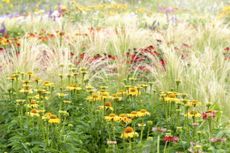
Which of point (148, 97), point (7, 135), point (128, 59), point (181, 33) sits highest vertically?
point (181, 33)

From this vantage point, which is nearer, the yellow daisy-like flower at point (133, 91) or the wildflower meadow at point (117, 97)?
the wildflower meadow at point (117, 97)

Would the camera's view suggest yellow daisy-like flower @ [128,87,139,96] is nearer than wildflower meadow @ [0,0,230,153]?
No

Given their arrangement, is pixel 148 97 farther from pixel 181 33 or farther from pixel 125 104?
pixel 181 33

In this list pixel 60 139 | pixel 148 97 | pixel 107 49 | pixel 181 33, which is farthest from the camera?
pixel 181 33

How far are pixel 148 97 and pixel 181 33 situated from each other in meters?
3.23

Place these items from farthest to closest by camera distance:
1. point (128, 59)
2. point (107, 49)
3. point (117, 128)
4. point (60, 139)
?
point (107, 49), point (128, 59), point (117, 128), point (60, 139)

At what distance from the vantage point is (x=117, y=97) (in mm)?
3631

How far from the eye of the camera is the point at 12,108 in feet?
12.9

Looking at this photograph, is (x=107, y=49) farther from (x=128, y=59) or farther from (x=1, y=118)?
(x=1, y=118)

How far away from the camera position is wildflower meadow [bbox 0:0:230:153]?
3266 mm

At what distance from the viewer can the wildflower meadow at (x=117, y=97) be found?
3.27 metres

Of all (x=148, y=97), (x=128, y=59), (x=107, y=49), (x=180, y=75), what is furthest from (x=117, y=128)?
(x=107, y=49)

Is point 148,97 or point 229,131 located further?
point 148,97

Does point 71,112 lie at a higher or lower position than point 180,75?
lower
